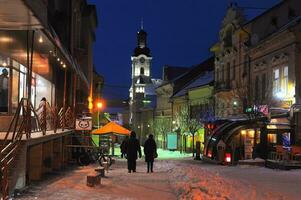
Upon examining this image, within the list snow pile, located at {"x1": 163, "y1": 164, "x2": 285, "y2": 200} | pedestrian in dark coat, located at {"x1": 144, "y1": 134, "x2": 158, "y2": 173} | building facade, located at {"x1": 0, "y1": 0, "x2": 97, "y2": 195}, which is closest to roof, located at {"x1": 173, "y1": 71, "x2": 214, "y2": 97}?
building facade, located at {"x1": 0, "y1": 0, "x2": 97, "y2": 195}

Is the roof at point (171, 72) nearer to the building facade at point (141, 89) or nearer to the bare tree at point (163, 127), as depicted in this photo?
the building facade at point (141, 89)

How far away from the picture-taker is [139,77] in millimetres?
111562

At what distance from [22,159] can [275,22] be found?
96.2 ft

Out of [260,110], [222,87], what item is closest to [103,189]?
[260,110]

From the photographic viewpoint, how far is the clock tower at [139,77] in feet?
337

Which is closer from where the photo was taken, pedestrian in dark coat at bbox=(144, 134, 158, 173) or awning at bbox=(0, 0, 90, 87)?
awning at bbox=(0, 0, 90, 87)

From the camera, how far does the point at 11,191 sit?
1207 cm

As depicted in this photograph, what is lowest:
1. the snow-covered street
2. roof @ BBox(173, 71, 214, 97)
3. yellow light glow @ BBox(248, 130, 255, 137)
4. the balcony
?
the snow-covered street

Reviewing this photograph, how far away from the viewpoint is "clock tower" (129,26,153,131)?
337ft

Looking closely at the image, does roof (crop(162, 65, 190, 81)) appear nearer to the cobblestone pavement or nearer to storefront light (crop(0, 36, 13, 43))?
the cobblestone pavement

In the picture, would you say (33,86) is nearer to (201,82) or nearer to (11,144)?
(11,144)

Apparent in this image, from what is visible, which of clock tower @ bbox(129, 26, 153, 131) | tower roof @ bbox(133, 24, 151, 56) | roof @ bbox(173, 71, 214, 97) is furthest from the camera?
tower roof @ bbox(133, 24, 151, 56)

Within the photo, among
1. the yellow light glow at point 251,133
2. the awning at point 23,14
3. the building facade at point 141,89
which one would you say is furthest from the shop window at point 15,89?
the building facade at point 141,89

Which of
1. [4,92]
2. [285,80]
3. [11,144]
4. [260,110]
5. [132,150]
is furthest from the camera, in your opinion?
[285,80]
